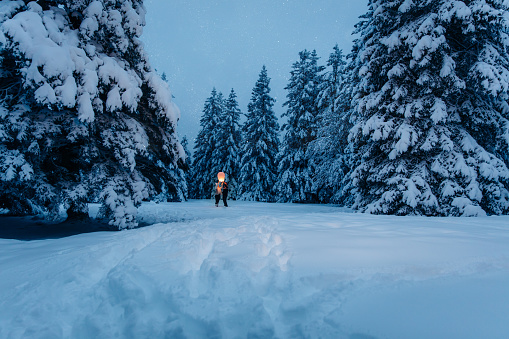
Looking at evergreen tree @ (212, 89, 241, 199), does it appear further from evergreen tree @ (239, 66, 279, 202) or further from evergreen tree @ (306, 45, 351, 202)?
evergreen tree @ (306, 45, 351, 202)

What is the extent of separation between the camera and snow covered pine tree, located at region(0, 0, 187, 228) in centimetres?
532

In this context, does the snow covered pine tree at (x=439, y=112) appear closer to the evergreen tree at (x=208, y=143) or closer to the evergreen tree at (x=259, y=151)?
the evergreen tree at (x=259, y=151)

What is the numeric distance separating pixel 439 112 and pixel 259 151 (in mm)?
18276

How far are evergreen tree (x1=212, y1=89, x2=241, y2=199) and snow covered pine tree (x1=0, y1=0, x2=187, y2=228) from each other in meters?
20.3

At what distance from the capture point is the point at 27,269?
2885 mm

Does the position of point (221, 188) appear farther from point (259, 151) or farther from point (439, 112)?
point (439, 112)

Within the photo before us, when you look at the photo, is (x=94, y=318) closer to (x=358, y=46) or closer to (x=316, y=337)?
(x=316, y=337)

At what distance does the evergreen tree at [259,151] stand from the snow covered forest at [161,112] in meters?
15.3

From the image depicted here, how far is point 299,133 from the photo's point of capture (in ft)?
72.1

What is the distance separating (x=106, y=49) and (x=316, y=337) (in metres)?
8.20

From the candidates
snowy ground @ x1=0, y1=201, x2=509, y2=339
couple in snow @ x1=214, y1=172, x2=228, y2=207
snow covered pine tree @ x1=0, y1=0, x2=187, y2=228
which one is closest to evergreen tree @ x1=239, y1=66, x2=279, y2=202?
couple in snow @ x1=214, y1=172, x2=228, y2=207

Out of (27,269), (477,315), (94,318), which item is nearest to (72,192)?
(27,269)

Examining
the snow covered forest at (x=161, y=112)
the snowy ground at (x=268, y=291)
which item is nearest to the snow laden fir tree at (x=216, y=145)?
the snow covered forest at (x=161, y=112)

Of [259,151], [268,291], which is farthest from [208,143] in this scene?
[268,291]
